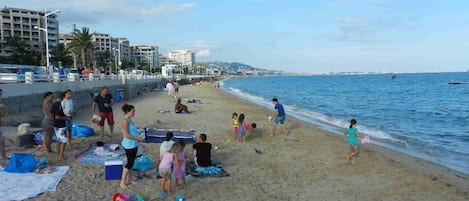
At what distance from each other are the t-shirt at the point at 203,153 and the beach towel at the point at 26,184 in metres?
2.66

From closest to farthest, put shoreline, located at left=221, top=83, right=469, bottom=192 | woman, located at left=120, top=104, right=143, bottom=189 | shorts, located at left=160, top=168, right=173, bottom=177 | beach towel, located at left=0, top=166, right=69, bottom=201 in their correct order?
1. beach towel, located at left=0, top=166, right=69, bottom=201
2. woman, located at left=120, top=104, right=143, bottom=189
3. shorts, located at left=160, top=168, right=173, bottom=177
4. shoreline, located at left=221, top=83, right=469, bottom=192

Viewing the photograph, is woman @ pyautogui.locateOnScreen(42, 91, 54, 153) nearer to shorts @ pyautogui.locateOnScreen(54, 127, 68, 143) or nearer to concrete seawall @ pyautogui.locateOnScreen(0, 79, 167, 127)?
shorts @ pyautogui.locateOnScreen(54, 127, 68, 143)

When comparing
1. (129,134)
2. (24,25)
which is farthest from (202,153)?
(24,25)

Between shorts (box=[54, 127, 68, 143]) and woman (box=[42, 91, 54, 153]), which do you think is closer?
shorts (box=[54, 127, 68, 143])

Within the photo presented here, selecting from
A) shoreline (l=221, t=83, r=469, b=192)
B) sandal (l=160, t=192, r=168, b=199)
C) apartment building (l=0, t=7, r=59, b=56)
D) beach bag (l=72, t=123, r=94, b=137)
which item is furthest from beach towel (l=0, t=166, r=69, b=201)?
apartment building (l=0, t=7, r=59, b=56)

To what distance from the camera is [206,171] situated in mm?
7859

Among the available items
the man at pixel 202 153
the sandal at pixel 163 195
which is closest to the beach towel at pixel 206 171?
the man at pixel 202 153

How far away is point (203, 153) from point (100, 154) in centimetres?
254

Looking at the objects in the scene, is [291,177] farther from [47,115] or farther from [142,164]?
[47,115]

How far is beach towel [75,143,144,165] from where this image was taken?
8236mm

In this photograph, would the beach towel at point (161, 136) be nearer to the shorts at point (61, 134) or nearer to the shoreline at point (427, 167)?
the shorts at point (61, 134)

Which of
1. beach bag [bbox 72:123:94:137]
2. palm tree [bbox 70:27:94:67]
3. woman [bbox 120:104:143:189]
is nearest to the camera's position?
woman [bbox 120:104:143:189]

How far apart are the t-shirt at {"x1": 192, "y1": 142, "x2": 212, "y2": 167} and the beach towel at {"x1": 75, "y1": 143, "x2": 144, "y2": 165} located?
1566 millimetres

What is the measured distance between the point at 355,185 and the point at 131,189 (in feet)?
14.5
